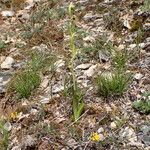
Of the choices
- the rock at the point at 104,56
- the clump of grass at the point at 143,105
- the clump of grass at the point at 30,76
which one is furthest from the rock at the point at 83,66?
the clump of grass at the point at 143,105

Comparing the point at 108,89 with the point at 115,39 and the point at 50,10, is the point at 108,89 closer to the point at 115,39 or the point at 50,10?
the point at 115,39

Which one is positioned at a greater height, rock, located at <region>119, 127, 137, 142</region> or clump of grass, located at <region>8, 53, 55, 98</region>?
clump of grass, located at <region>8, 53, 55, 98</region>

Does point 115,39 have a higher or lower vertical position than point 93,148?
higher

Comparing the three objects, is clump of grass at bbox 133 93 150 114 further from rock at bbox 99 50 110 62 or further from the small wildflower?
the small wildflower

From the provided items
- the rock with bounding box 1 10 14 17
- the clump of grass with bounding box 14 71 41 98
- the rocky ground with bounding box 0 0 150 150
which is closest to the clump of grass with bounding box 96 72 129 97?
the rocky ground with bounding box 0 0 150 150

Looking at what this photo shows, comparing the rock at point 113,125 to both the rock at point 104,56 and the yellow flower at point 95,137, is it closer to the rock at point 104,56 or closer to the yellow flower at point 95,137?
the yellow flower at point 95,137

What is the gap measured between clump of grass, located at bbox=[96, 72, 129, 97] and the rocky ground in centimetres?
7

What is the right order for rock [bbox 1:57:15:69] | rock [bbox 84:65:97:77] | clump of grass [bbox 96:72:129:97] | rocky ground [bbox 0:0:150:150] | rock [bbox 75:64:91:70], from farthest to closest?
rock [bbox 1:57:15:69], rock [bbox 75:64:91:70], rock [bbox 84:65:97:77], clump of grass [bbox 96:72:129:97], rocky ground [bbox 0:0:150:150]

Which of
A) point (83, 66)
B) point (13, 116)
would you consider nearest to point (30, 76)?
point (13, 116)

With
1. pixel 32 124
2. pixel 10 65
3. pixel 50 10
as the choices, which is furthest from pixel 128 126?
pixel 50 10

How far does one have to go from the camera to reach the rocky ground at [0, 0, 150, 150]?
16.0ft

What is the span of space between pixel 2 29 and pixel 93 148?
3.78 m

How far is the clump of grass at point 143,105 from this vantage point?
4.93 m

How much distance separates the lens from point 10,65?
6.55 meters
